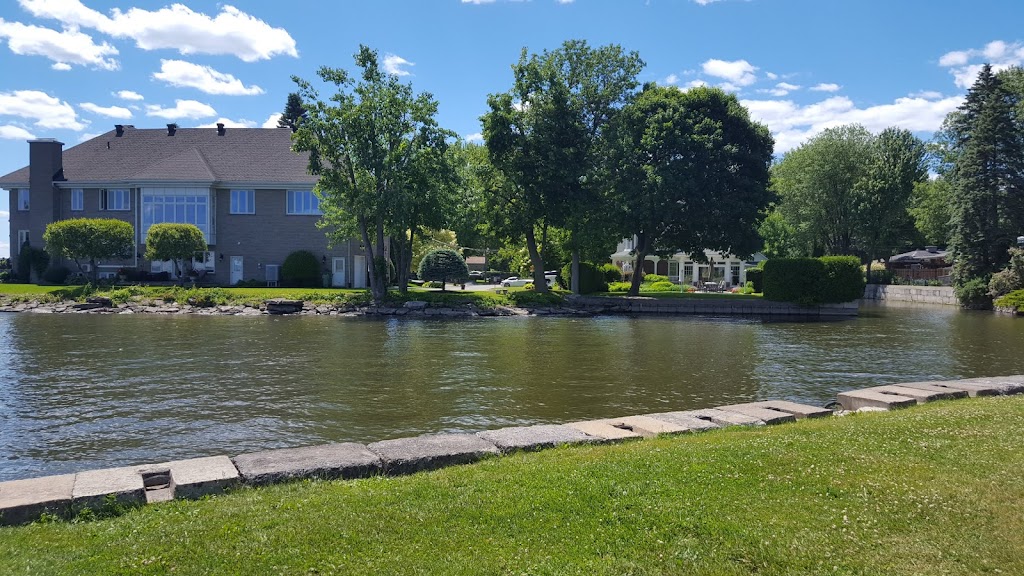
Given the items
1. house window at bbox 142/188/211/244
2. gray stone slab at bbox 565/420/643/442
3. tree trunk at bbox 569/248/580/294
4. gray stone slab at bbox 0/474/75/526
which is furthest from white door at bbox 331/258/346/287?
gray stone slab at bbox 0/474/75/526

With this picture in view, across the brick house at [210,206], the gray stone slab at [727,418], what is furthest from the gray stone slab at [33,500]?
the brick house at [210,206]

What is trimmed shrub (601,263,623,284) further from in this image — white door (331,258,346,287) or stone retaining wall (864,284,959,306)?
stone retaining wall (864,284,959,306)

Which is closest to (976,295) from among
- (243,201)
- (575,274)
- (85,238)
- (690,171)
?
(690,171)

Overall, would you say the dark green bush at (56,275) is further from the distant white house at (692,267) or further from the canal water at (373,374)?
the distant white house at (692,267)

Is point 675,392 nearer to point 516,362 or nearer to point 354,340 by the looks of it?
point 516,362

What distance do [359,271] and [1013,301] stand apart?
38721 millimetres

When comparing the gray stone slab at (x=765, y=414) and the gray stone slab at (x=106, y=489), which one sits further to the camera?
the gray stone slab at (x=765, y=414)

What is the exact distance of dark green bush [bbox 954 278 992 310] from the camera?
140 ft

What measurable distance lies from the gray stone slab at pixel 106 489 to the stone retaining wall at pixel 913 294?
2040 inches

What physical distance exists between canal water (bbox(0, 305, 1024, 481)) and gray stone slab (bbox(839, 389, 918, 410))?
63.4 inches

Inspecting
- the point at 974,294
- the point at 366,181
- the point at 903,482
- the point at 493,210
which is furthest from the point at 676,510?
the point at 974,294

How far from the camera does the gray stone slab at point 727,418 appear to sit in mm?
9273

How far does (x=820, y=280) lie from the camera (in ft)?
122

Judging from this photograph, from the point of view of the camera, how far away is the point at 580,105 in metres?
39.8
